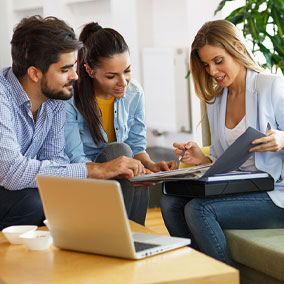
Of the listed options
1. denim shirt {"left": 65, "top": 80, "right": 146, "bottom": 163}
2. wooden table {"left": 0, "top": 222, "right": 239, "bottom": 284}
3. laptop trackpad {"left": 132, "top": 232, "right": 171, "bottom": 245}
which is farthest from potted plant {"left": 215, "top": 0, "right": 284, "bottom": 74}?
wooden table {"left": 0, "top": 222, "right": 239, "bottom": 284}

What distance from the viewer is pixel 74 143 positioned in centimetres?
237

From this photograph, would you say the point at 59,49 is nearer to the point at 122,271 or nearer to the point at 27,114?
the point at 27,114

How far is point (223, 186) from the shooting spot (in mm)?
1891

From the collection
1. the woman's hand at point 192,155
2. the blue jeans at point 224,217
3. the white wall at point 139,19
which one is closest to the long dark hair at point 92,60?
the woman's hand at point 192,155

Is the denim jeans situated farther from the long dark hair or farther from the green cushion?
the green cushion

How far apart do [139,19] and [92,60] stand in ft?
7.89

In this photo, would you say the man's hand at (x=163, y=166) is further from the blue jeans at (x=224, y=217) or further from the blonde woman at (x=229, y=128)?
the blue jeans at (x=224, y=217)

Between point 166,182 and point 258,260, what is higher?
point 166,182

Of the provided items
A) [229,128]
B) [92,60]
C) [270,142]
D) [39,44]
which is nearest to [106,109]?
[92,60]

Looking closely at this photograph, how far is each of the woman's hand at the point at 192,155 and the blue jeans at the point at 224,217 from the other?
0.27 metres

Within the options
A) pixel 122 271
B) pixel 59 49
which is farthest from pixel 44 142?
pixel 122 271

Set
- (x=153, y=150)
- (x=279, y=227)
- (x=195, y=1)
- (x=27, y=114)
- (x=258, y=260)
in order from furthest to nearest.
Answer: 1. (x=153, y=150)
2. (x=195, y=1)
3. (x=27, y=114)
4. (x=279, y=227)
5. (x=258, y=260)

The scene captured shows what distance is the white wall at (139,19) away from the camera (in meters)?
4.03

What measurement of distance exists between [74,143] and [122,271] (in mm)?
A: 1139
